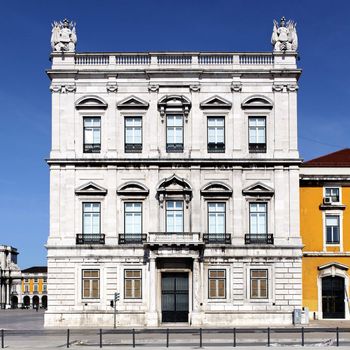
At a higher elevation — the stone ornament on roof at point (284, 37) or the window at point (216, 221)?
the stone ornament on roof at point (284, 37)

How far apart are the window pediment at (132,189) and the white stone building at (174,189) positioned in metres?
0.10

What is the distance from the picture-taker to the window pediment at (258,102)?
174 feet

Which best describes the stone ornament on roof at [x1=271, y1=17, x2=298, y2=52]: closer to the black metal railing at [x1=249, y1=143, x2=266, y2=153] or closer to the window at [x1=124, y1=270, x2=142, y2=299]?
the black metal railing at [x1=249, y1=143, x2=266, y2=153]

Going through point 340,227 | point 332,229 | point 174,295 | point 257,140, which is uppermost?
point 257,140

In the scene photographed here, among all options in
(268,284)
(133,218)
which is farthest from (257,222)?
(133,218)

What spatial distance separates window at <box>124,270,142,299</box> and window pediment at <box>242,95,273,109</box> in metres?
13.0

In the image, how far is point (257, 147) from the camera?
174 feet

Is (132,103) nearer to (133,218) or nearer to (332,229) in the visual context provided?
(133,218)

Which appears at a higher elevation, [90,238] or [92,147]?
[92,147]

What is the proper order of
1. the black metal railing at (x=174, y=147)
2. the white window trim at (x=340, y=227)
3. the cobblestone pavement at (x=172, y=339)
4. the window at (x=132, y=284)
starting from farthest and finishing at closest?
the white window trim at (x=340, y=227) → the black metal railing at (x=174, y=147) → the window at (x=132, y=284) → the cobblestone pavement at (x=172, y=339)

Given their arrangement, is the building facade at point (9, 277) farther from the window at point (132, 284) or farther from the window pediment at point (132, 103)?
the window pediment at point (132, 103)

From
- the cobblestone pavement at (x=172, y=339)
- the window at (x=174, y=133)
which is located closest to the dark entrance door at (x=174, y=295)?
the cobblestone pavement at (x=172, y=339)

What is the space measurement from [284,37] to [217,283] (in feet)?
55.4

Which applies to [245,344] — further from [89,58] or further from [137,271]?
[89,58]
